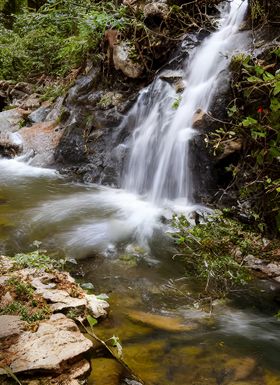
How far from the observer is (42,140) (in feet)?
28.9

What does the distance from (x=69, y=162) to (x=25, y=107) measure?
3.91m

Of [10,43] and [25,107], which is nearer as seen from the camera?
[25,107]

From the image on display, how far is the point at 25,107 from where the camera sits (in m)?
10.9

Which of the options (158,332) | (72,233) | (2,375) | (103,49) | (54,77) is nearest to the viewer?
(2,375)

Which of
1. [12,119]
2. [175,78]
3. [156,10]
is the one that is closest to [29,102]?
[12,119]

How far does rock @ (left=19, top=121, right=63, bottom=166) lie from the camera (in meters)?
8.36

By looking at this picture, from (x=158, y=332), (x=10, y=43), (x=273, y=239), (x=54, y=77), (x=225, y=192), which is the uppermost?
(x=10, y=43)

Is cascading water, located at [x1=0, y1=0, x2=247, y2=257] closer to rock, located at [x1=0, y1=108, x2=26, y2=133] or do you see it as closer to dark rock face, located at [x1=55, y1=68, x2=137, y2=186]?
dark rock face, located at [x1=55, y1=68, x2=137, y2=186]

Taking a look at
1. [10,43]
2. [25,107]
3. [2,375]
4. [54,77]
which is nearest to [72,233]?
[2,375]

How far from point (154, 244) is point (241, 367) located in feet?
7.47

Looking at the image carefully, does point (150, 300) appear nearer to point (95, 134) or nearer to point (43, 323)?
point (43, 323)

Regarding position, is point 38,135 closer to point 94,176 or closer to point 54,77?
point 94,176

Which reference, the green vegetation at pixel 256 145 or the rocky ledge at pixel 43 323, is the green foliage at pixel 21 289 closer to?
the rocky ledge at pixel 43 323

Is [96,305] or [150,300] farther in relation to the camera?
[150,300]
